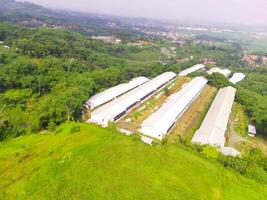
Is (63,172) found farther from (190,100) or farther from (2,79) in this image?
(190,100)

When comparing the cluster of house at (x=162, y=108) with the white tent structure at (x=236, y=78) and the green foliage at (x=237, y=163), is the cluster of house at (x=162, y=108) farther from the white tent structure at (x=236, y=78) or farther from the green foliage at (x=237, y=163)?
the white tent structure at (x=236, y=78)

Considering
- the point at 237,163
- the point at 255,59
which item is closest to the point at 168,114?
the point at 237,163

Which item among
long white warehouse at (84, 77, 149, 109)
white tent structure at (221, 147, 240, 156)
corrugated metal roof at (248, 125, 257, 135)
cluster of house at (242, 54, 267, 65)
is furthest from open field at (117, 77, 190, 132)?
cluster of house at (242, 54, 267, 65)

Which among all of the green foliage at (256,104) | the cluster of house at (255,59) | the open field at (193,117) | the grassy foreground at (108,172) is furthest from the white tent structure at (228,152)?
the cluster of house at (255,59)

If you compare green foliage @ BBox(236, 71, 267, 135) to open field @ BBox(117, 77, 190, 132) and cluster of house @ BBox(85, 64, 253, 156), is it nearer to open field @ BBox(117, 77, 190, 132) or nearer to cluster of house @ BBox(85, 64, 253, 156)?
cluster of house @ BBox(85, 64, 253, 156)

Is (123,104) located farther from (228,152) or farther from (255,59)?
(255,59)

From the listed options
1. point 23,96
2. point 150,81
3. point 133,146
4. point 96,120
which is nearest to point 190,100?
point 150,81

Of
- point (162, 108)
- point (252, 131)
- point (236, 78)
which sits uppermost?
point (162, 108)
